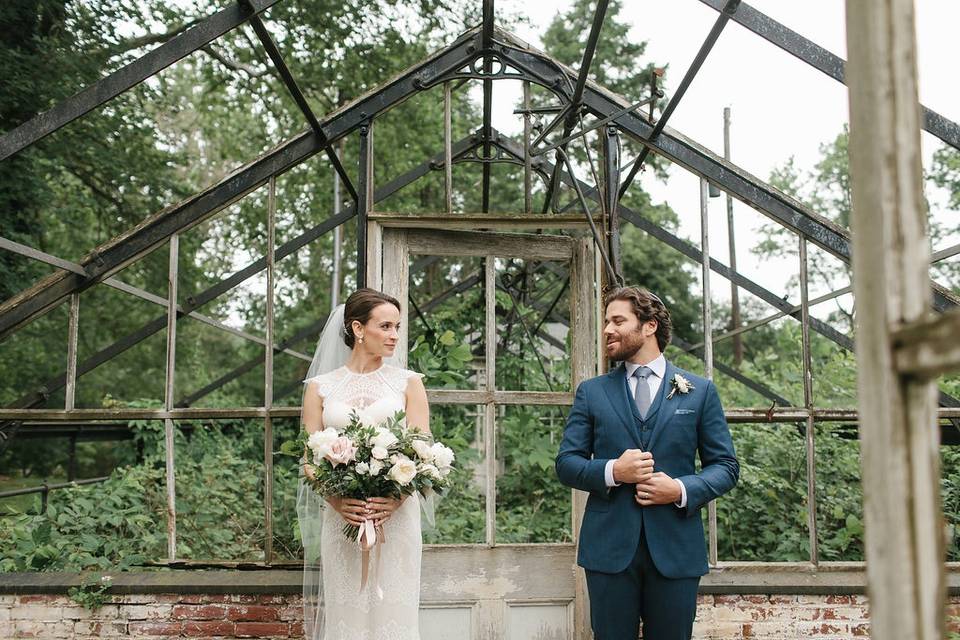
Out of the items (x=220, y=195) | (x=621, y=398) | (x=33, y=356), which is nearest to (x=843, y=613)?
(x=621, y=398)

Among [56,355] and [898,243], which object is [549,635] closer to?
[898,243]

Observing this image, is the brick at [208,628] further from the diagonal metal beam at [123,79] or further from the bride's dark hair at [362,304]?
the diagonal metal beam at [123,79]

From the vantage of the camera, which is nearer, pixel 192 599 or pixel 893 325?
pixel 893 325

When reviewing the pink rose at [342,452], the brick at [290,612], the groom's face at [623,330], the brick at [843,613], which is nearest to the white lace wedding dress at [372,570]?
the pink rose at [342,452]

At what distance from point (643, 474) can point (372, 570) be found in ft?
4.24

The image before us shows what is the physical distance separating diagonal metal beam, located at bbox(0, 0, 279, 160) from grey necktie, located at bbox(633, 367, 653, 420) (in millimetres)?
2309

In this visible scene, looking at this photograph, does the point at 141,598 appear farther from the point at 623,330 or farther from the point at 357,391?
the point at 623,330

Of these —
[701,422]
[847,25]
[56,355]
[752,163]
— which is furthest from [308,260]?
[752,163]

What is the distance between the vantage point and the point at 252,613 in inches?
172

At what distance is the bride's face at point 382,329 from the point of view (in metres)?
3.69

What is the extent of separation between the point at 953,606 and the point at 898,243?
399 centimetres

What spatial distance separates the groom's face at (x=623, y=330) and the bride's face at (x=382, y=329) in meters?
0.99

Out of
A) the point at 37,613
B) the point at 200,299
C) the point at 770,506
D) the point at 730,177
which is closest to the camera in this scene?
the point at 37,613

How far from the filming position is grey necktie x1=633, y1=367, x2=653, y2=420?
3.24 m
